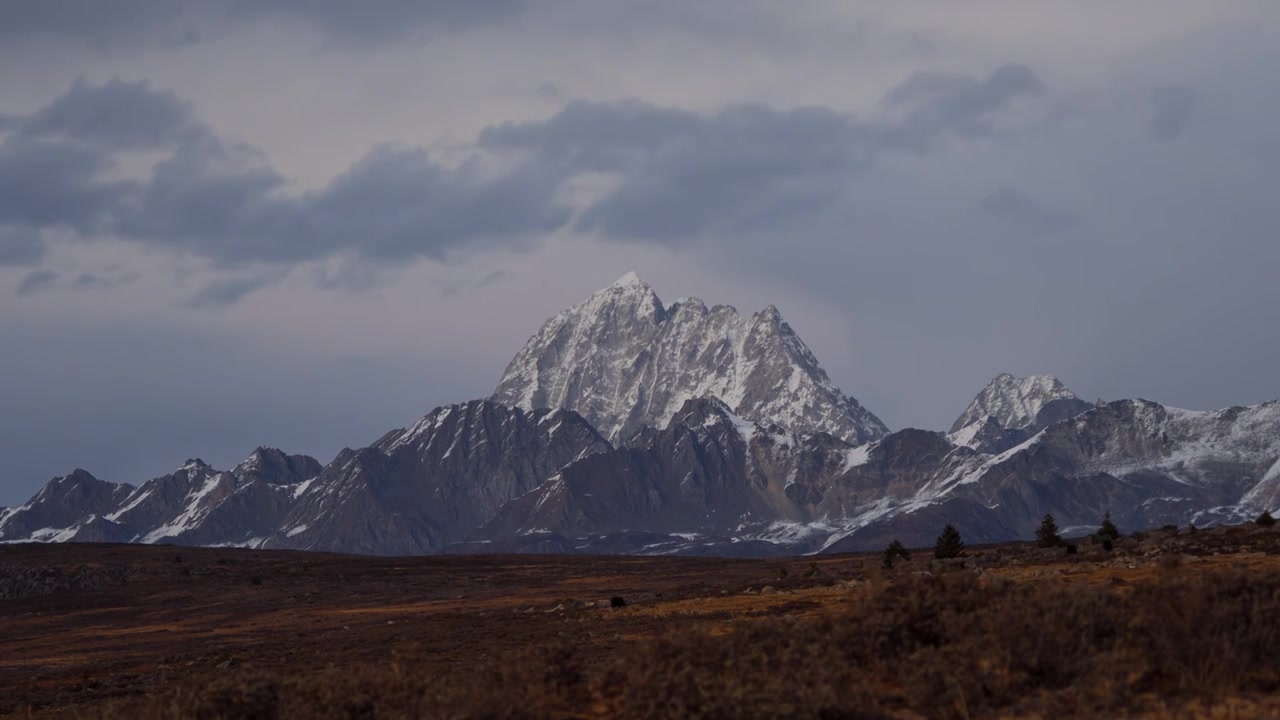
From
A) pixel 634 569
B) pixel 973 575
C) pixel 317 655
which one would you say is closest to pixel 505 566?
pixel 634 569

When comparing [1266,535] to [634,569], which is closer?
[1266,535]

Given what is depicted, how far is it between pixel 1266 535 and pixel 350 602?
65.1 meters

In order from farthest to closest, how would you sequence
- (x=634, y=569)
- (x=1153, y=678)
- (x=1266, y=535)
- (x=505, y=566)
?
(x=505, y=566), (x=634, y=569), (x=1266, y=535), (x=1153, y=678)

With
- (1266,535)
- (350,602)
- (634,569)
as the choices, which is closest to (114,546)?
(634,569)

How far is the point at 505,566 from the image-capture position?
155875 mm

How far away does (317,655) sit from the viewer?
5300 centimetres

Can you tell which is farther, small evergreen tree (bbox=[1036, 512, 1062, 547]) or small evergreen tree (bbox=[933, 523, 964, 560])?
small evergreen tree (bbox=[1036, 512, 1062, 547])

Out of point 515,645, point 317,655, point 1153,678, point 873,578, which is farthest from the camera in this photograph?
point 317,655

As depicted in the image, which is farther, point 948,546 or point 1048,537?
point 1048,537

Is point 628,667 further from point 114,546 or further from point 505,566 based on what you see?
point 114,546

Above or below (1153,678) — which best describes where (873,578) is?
above

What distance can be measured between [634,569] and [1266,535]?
8722 cm

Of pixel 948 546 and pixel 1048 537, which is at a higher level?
pixel 1048 537

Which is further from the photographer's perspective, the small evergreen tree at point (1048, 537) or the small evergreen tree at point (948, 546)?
the small evergreen tree at point (1048, 537)
